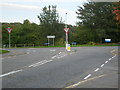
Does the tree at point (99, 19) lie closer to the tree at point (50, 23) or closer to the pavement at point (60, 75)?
the tree at point (50, 23)

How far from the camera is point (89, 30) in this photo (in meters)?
62.6

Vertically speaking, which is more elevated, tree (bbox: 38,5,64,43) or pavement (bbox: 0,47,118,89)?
tree (bbox: 38,5,64,43)

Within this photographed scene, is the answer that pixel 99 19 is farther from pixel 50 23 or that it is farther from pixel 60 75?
pixel 60 75

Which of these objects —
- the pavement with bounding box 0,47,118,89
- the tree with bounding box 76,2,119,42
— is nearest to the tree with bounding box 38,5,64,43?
the tree with bounding box 76,2,119,42

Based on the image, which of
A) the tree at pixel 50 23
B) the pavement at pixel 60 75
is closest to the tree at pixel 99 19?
the tree at pixel 50 23

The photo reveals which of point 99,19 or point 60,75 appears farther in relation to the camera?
point 99,19

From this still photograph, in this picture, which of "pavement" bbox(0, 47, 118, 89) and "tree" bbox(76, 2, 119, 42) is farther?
"tree" bbox(76, 2, 119, 42)

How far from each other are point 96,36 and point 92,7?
8.76m

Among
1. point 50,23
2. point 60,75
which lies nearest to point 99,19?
point 50,23

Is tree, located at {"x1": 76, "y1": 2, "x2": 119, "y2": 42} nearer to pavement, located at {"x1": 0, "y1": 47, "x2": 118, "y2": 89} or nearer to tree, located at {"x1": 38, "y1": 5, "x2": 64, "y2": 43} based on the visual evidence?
tree, located at {"x1": 38, "y1": 5, "x2": 64, "y2": 43}

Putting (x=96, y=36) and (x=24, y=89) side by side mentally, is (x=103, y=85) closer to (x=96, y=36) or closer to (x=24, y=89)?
(x=24, y=89)

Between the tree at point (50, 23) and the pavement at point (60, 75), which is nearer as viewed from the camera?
the pavement at point (60, 75)

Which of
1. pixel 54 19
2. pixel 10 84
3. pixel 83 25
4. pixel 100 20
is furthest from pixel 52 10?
pixel 10 84

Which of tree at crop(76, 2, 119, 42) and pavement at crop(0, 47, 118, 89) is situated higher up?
tree at crop(76, 2, 119, 42)
